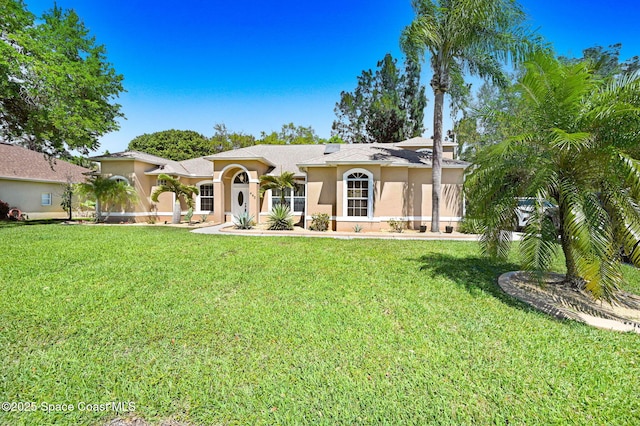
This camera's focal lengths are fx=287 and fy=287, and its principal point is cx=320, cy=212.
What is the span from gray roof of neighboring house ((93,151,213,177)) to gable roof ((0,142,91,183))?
6.19 m

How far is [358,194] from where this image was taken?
16047 mm

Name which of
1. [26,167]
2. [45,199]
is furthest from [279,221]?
[26,167]

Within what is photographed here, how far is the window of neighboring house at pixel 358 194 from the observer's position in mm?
15891

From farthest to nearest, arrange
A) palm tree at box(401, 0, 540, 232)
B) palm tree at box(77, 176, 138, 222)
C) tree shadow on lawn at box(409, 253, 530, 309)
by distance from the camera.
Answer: palm tree at box(77, 176, 138, 222), palm tree at box(401, 0, 540, 232), tree shadow on lawn at box(409, 253, 530, 309)

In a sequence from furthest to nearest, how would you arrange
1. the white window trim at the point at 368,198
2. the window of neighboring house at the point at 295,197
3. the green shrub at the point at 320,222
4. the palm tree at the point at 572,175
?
the window of neighboring house at the point at 295,197, the green shrub at the point at 320,222, the white window trim at the point at 368,198, the palm tree at the point at 572,175

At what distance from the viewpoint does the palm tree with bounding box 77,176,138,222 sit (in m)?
18.7

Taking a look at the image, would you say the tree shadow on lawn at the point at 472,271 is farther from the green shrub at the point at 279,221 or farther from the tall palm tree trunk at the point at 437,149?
the green shrub at the point at 279,221

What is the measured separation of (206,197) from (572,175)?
20367mm

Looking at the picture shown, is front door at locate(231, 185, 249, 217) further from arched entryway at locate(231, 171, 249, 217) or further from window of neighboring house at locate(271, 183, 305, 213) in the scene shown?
window of neighboring house at locate(271, 183, 305, 213)

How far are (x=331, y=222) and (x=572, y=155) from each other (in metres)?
12.0

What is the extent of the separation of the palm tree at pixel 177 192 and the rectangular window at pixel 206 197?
1.01 metres

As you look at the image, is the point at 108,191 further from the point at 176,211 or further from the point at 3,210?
the point at 3,210

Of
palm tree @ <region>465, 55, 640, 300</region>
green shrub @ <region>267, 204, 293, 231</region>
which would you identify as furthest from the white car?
green shrub @ <region>267, 204, 293, 231</region>

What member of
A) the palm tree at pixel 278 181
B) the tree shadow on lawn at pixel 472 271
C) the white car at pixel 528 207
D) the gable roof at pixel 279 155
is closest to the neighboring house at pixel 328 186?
the gable roof at pixel 279 155
